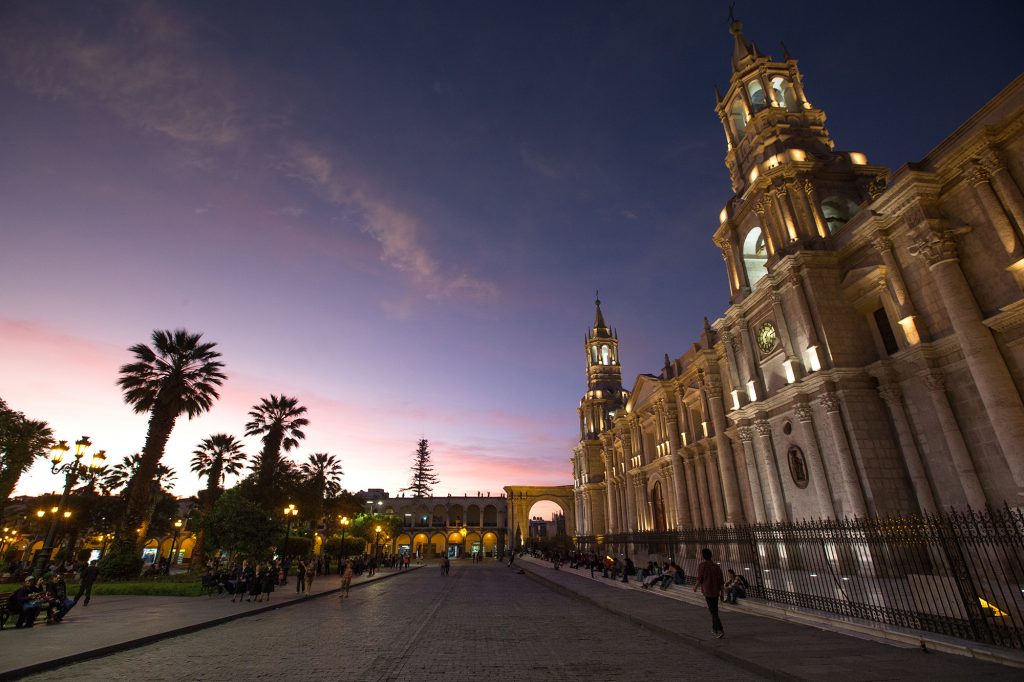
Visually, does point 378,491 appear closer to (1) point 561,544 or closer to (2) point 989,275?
(1) point 561,544

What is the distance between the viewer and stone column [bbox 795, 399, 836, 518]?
17.9m

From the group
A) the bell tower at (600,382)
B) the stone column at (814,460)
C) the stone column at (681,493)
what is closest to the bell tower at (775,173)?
the stone column at (814,460)

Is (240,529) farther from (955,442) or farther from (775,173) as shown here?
(775,173)

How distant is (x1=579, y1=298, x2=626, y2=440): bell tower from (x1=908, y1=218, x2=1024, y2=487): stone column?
4135cm

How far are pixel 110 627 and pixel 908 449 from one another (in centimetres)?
2353

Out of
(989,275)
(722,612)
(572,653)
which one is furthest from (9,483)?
(989,275)

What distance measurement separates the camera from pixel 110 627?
421 inches

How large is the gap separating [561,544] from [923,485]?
46979mm

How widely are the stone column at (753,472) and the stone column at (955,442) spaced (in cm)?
850

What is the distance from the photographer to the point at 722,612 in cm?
1248

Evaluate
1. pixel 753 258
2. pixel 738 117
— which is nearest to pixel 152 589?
pixel 753 258

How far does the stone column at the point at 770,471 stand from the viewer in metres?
20.6

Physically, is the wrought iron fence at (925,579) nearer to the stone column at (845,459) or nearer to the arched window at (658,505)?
the stone column at (845,459)

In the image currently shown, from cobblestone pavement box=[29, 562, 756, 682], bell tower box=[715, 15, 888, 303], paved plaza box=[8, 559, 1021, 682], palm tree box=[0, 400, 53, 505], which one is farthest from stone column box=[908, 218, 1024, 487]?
palm tree box=[0, 400, 53, 505]
